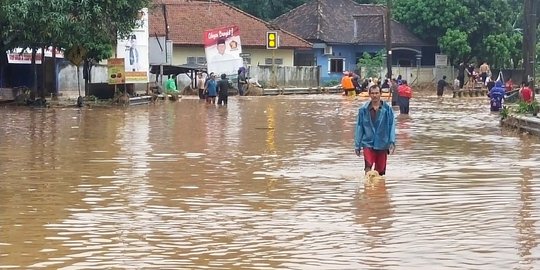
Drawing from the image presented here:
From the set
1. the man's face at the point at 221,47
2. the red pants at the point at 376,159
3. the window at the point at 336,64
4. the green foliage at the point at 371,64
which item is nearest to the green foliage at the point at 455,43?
the green foliage at the point at 371,64

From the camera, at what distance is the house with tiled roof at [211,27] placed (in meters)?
67.3

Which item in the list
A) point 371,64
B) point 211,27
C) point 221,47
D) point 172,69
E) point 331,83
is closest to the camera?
point 172,69

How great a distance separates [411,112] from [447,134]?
1151 cm

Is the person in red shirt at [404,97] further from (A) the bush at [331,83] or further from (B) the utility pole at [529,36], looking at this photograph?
(A) the bush at [331,83]

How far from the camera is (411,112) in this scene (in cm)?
3634

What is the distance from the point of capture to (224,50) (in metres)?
56.8

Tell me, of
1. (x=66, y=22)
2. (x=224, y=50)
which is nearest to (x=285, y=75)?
(x=224, y=50)

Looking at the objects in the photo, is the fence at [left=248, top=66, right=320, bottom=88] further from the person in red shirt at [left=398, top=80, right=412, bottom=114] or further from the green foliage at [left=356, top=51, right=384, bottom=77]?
the person in red shirt at [left=398, top=80, right=412, bottom=114]

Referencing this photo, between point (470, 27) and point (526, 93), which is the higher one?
point (470, 27)

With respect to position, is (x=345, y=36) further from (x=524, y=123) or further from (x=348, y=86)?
(x=524, y=123)

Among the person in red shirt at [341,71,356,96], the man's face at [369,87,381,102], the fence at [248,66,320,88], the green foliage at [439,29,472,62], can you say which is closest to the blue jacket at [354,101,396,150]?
the man's face at [369,87,381,102]

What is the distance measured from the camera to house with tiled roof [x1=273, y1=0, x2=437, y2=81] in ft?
246

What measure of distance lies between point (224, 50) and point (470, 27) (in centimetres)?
2254

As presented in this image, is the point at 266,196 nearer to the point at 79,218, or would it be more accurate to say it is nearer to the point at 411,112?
the point at 79,218
